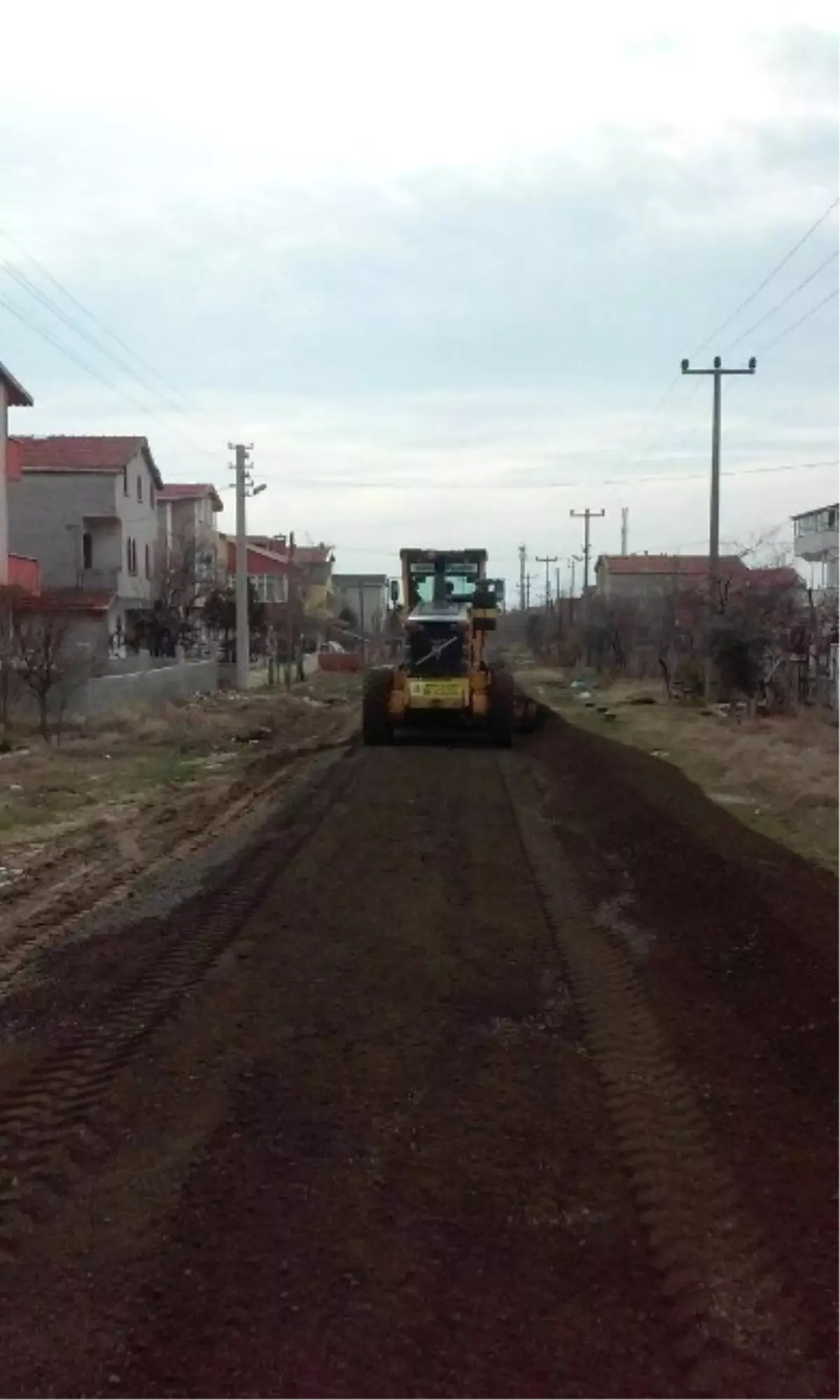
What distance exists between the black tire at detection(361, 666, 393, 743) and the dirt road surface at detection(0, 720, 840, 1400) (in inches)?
521

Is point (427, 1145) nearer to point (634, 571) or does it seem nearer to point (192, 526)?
point (192, 526)

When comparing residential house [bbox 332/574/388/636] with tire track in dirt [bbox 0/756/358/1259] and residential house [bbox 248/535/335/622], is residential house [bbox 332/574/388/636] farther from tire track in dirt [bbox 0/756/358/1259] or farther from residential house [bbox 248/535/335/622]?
tire track in dirt [bbox 0/756/358/1259]

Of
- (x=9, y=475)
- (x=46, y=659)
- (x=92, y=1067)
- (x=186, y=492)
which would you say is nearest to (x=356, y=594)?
(x=186, y=492)

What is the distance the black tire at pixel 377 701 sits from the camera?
79.7 ft

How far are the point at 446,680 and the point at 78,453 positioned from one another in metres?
28.6

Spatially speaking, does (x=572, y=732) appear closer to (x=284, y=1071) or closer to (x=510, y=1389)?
(x=284, y=1071)

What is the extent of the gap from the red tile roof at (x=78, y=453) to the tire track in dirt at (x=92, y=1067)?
127 feet

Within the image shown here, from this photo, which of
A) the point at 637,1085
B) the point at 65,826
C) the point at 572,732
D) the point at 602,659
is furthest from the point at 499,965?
the point at 602,659

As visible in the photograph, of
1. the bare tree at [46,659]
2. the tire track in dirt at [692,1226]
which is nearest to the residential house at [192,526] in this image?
the bare tree at [46,659]

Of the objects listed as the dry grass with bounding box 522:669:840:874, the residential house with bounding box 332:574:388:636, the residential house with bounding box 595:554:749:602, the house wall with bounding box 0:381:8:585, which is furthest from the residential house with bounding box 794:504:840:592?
the residential house with bounding box 332:574:388:636

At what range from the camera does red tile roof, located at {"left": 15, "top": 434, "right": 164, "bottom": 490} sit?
48003mm

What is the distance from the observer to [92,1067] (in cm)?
664

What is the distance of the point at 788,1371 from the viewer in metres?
3.93

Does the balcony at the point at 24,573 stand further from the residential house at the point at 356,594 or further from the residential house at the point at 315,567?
the residential house at the point at 356,594
